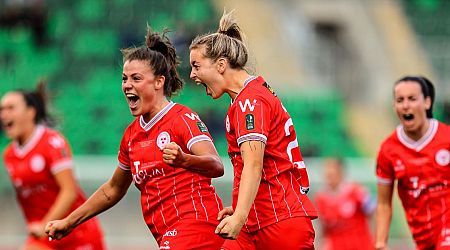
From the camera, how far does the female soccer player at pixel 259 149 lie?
5285 millimetres

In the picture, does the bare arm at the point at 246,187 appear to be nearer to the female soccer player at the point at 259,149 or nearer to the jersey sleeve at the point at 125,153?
the female soccer player at the point at 259,149

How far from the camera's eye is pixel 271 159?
5.41 m

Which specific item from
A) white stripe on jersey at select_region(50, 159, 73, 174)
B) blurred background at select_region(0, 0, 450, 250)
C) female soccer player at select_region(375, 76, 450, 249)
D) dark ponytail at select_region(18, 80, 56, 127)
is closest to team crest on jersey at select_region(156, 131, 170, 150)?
female soccer player at select_region(375, 76, 450, 249)

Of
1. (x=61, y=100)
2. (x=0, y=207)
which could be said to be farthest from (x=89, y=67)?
(x=0, y=207)

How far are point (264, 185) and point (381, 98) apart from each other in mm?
13156

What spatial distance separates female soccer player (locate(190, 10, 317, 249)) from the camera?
5285mm

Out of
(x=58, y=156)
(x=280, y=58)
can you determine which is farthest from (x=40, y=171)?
(x=280, y=58)

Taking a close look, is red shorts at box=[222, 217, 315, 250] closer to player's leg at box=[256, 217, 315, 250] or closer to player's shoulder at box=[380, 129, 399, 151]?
player's leg at box=[256, 217, 315, 250]

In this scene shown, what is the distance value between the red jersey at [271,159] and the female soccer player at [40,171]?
2.52 meters

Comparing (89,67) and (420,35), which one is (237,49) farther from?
(420,35)

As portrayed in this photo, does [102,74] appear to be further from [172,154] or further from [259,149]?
[172,154]

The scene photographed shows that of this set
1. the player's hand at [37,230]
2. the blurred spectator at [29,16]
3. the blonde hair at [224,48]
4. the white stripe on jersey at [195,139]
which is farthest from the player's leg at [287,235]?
the blurred spectator at [29,16]

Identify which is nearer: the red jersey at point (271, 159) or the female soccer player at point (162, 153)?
the red jersey at point (271, 159)

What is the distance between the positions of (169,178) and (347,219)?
6.10 meters
